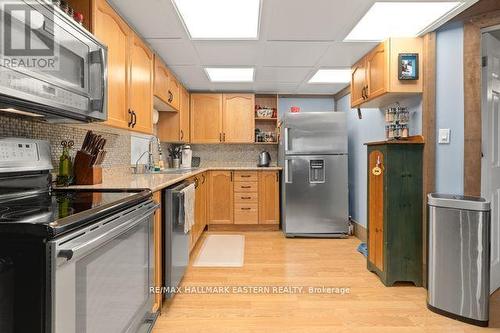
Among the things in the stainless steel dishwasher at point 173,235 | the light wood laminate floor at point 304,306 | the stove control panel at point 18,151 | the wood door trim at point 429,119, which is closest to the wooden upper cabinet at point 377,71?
the wood door trim at point 429,119

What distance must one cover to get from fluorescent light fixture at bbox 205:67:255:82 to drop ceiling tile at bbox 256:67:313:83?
12 centimetres

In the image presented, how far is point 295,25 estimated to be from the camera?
2303 mm

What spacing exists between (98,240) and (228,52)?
92.2 inches

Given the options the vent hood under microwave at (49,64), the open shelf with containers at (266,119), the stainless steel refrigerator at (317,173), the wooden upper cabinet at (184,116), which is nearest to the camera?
the vent hood under microwave at (49,64)

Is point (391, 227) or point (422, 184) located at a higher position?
point (422, 184)

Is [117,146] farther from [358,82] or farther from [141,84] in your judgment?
[358,82]

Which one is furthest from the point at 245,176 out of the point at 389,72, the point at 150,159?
the point at 389,72

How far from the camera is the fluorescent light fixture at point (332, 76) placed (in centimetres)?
359

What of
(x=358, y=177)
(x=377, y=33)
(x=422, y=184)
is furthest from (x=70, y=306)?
(x=358, y=177)

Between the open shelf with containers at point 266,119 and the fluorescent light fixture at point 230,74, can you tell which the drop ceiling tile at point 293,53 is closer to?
the fluorescent light fixture at point 230,74

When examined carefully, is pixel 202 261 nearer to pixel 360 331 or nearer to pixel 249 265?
pixel 249 265

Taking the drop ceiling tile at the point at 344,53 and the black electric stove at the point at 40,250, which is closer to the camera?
the black electric stove at the point at 40,250

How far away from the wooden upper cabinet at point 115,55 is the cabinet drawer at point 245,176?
7.77ft

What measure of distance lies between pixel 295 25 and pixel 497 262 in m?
2.45
